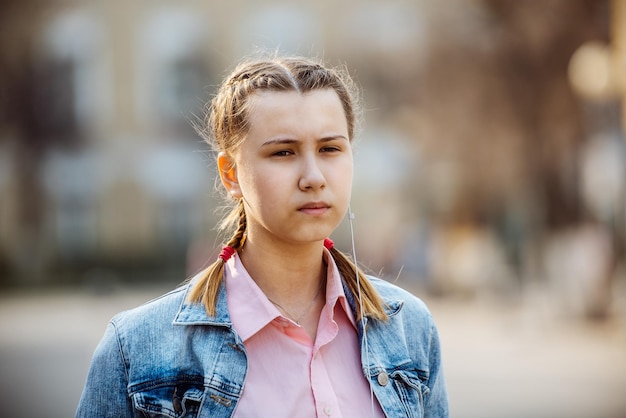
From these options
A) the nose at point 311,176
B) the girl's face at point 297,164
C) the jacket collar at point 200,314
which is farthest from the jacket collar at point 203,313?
the nose at point 311,176

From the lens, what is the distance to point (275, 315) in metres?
2.35

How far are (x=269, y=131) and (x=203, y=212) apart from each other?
31.5 meters

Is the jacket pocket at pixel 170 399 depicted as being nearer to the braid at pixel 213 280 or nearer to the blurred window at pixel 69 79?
the braid at pixel 213 280

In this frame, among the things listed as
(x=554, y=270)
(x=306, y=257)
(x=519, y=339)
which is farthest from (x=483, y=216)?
(x=306, y=257)

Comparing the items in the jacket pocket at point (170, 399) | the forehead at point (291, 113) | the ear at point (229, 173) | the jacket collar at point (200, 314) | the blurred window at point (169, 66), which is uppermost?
the blurred window at point (169, 66)

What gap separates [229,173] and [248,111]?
0.22 meters

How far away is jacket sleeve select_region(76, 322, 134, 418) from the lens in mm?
2330

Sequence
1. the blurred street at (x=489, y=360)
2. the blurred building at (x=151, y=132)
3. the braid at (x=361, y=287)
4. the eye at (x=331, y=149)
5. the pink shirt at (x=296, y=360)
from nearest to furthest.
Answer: the pink shirt at (x=296, y=360), the eye at (x=331, y=149), the braid at (x=361, y=287), the blurred street at (x=489, y=360), the blurred building at (x=151, y=132)

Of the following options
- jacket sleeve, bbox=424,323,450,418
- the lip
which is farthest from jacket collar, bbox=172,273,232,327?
jacket sleeve, bbox=424,323,450,418

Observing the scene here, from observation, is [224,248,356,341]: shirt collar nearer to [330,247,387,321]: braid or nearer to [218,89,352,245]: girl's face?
[330,247,387,321]: braid

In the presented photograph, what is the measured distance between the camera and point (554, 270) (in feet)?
Result: 63.1

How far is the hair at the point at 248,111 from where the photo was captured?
2.39 meters

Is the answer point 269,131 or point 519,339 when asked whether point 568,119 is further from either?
point 269,131

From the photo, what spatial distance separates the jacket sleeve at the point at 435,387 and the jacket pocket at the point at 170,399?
70 centimetres
